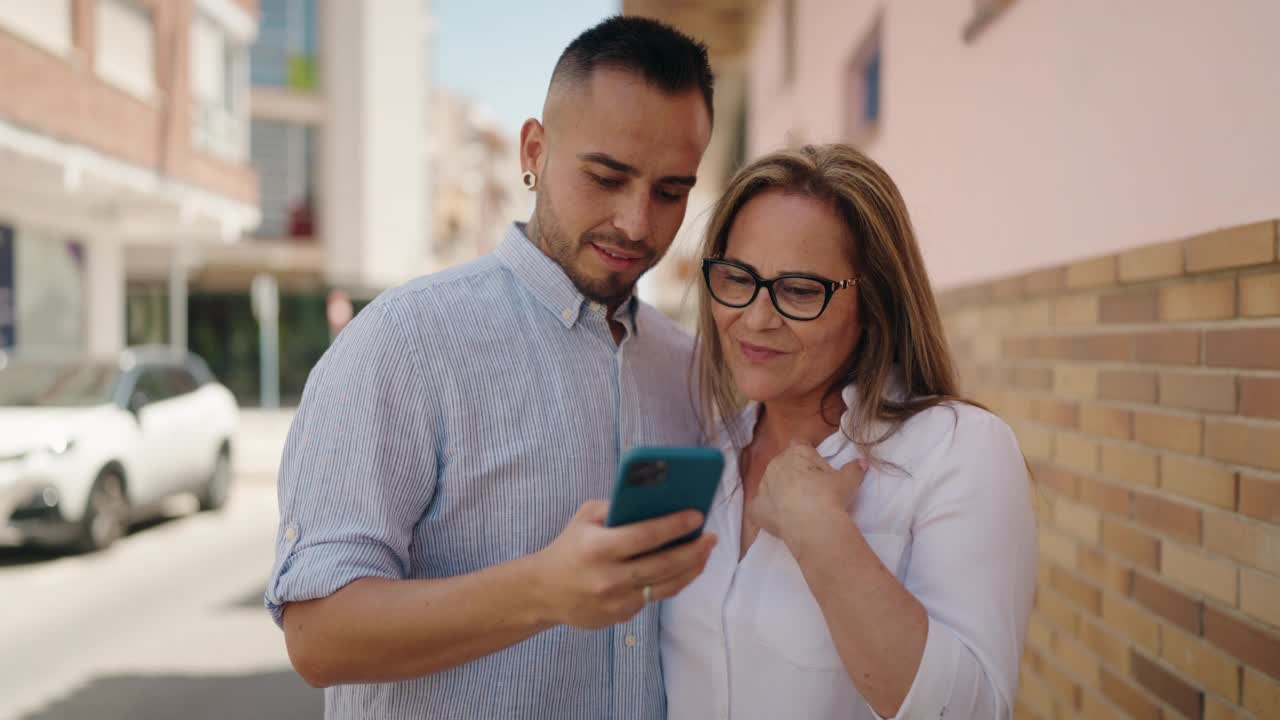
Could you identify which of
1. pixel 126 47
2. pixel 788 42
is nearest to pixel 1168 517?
pixel 788 42

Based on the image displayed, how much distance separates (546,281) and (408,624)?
805 millimetres

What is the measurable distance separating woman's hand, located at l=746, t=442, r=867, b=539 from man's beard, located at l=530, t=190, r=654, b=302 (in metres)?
0.50

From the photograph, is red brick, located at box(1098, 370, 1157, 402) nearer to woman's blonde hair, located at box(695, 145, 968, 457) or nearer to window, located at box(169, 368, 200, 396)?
woman's blonde hair, located at box(695, 145, 968, 457)

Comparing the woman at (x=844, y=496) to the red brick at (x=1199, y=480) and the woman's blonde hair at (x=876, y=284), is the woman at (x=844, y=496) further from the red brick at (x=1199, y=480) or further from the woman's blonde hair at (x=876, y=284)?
the red brick at (x=1199, y=480)

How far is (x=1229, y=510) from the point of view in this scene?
78.2 inches

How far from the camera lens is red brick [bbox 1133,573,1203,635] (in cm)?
212

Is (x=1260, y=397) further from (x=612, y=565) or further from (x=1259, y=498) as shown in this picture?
(x=612, y=565)

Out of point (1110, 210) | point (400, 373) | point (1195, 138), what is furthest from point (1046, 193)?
point (400, 373)

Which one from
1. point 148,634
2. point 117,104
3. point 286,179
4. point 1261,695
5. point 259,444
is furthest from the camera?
point 286,179

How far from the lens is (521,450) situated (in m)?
1.92

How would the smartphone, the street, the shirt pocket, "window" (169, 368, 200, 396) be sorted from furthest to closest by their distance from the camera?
"window" (169, 368, 200, 396)
the street
the shirt pocket
the smartphone

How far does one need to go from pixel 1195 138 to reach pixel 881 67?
421 centimetres

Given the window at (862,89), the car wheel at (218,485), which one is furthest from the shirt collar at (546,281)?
the car wheel at (218,485)

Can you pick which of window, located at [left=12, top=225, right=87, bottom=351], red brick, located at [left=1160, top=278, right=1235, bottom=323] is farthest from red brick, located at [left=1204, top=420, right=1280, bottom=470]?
window, located at [left=12, top=225, right=87, bottom=351]
